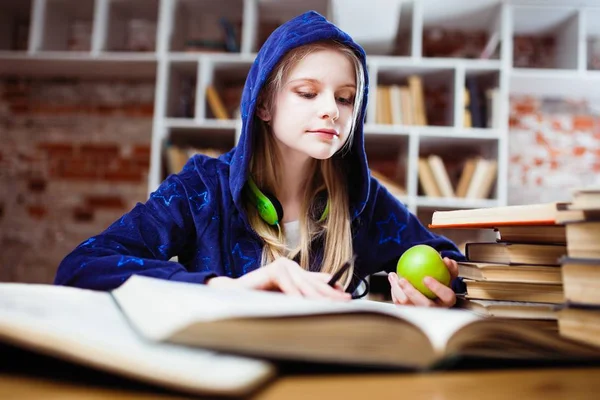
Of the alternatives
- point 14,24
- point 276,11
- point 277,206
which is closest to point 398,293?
point 277,206

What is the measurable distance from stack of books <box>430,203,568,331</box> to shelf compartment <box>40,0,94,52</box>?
3170 millimetres

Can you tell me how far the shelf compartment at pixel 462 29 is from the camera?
2.93 meters

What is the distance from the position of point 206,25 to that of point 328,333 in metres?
3.31

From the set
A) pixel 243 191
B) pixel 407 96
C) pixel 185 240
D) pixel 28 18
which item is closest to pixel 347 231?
pixel 243 191

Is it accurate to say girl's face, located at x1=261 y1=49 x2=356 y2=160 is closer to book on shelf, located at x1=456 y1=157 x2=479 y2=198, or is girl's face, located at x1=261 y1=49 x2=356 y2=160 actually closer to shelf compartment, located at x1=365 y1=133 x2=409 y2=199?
shelf compartment, located at x1=365 y1=133 x2=409 y2=199

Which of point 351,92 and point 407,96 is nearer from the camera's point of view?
point 351,92

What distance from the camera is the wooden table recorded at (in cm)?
31

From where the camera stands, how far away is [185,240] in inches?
43.5

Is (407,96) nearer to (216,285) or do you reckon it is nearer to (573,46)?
(573,46)

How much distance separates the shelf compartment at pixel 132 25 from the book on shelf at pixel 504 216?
2.83 m

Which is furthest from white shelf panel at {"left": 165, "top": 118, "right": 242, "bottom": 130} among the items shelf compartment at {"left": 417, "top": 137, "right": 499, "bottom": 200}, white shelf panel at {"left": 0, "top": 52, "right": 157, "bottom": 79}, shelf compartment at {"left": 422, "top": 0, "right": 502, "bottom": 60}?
shelf compartment at {"left": 422, "top": 0, "right": 502, "bottom": 60}

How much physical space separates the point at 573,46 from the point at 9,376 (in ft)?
10.9

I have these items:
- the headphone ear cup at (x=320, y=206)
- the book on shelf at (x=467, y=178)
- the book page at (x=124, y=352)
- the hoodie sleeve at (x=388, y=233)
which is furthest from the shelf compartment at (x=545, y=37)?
the book page at (x=124, y=352)

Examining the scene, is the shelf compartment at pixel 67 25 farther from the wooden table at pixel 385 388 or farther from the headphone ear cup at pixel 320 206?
the wooden table at pixel 385 388
